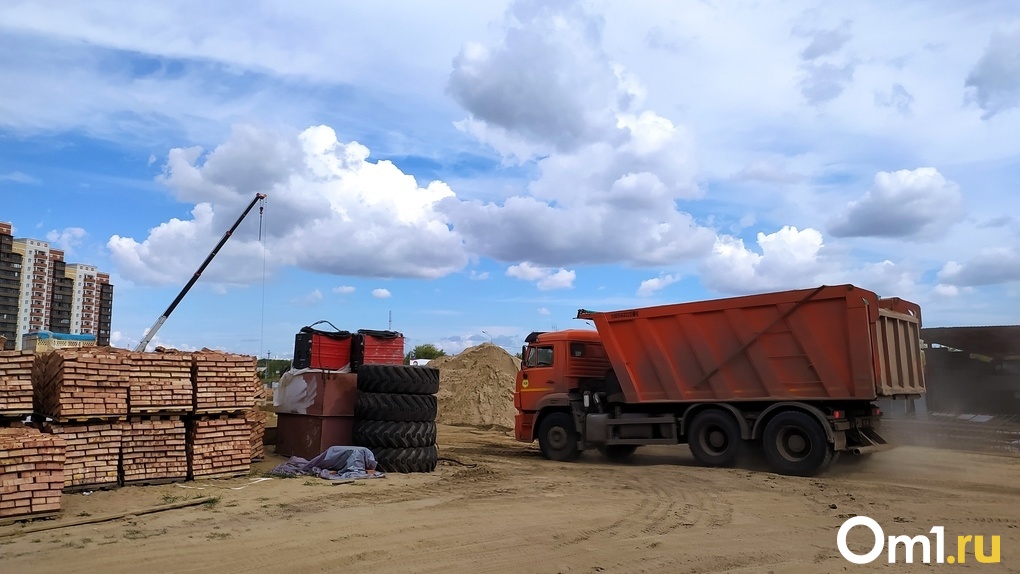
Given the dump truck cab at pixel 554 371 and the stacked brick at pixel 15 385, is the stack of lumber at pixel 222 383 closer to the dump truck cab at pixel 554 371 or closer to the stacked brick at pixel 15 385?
the stacked brick at pixel 15 385

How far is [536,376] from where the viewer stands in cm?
1523

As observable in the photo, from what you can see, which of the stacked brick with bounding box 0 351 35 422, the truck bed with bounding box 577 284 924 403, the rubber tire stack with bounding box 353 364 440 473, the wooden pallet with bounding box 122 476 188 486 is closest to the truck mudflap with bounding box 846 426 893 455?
the truck bed with bounding box 577 284 924 403

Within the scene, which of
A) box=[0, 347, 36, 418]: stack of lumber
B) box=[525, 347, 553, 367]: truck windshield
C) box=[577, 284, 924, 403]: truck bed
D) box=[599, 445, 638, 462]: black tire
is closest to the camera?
box=[0, 347, 36, 418]: stack of lumber

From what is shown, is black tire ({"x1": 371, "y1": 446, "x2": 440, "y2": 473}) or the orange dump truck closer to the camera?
black tire ({"x1": 371, "y1": 446, "x2": 440, "y2": 473})

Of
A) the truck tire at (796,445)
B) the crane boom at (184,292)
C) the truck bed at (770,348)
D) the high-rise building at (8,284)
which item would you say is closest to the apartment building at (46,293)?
the high-rise building at (8,284)

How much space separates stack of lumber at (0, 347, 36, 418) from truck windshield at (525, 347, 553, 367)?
911 centimetres

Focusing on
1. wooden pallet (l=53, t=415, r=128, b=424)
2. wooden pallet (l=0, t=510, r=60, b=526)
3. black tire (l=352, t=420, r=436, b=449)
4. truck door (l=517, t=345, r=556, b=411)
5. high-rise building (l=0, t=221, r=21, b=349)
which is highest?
high-rise building (l=0, t=221, r=21, b=349)

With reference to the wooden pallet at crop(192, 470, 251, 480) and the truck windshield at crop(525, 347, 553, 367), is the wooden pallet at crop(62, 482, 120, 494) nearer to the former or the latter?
the wooden pallet at crop(192, 470, 251, 480)

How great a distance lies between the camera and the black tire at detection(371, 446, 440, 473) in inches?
450

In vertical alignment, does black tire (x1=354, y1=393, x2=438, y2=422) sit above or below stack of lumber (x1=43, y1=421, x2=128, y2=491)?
above

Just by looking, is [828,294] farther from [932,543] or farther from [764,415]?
[932,543]

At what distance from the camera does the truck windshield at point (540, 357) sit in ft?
49.8

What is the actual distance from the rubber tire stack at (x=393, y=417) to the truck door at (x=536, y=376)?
3.90 metres

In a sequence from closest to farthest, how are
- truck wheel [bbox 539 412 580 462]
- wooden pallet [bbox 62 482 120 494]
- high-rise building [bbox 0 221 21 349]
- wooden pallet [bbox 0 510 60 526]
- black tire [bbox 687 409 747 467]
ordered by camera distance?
1. wooden pallet [bbox 0 510 60 526]
2. wooden pallet [bbox 62 482 120 494]
3. black tire [bbox 687 409 747 467]
4. truck wheel [bbox 539 412 580 462]
5. high-rise building [bbox 0 221 21 349]
